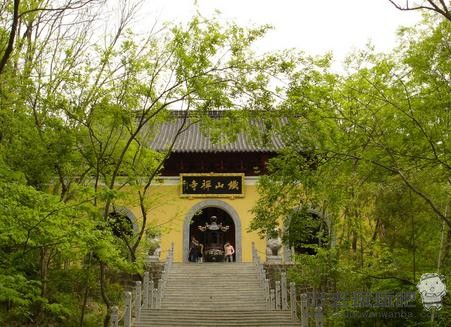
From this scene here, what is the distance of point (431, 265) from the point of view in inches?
Result: 376

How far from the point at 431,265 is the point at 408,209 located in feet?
4.29

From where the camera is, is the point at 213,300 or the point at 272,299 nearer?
the point at 272,299

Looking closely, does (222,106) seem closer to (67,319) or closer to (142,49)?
(142,49)

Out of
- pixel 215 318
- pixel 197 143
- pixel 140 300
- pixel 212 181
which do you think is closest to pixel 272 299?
pixel 215 318

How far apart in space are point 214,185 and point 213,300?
21.7ft

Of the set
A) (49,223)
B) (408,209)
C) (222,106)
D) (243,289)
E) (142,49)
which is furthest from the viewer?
(243,289)

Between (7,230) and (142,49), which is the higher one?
(142,49)

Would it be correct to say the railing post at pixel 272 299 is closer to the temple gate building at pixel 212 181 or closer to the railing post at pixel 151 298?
the railing post at pixel 151 298

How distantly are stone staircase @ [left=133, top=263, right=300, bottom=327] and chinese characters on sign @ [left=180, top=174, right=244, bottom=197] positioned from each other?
3565 millimetres

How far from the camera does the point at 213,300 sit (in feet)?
44.7

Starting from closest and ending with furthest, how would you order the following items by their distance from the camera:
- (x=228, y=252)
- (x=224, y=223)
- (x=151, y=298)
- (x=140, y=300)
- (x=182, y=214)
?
(x=140, y=300), (x=151, y=298), (x=228, y=252), (x=182, y=214), (x=224, y=223)

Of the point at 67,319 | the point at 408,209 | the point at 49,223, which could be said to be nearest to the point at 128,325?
the point at 67,319
